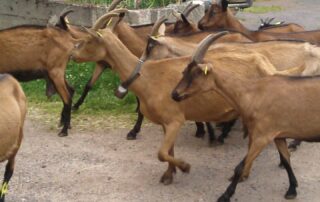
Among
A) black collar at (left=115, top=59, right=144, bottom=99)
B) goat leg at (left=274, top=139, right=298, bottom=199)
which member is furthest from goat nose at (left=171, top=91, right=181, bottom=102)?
goat leg at (left=274, top=139, right=298, bottom=199)

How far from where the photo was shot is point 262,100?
557 cm

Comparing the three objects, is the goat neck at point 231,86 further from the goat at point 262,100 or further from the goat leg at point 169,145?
the goat leg at point 169,145

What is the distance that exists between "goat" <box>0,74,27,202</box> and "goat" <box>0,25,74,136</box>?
7.41ft

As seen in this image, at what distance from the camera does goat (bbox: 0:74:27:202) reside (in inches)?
213

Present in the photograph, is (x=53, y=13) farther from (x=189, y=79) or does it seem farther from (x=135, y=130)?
(x=189, y=79)

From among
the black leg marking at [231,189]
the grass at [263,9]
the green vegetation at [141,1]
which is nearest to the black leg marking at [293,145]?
the black leg marking at [231,189]

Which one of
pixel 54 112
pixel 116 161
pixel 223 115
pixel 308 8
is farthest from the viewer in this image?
pixel 308 8

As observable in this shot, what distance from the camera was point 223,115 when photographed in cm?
637

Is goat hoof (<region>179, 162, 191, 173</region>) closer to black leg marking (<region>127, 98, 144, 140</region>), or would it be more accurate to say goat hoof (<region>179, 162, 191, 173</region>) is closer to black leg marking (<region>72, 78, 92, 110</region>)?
black leg marking (<region>127, 98, 144, 140</region>)

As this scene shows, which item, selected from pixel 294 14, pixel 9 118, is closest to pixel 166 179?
pixel 9 118

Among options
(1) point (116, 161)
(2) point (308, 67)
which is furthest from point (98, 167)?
(2) point (308, 67)

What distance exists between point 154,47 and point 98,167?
1558 mm

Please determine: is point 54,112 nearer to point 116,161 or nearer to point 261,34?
point 116,161

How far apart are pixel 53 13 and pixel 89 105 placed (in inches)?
125
